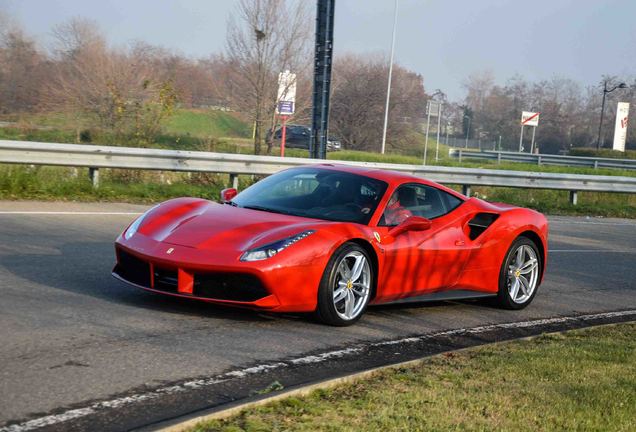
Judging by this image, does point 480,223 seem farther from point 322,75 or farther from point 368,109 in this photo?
point 368,109

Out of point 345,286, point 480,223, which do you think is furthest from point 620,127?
point 345,286

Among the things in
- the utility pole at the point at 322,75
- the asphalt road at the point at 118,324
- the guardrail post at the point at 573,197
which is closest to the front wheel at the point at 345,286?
the asphalt road at the point at 118,324

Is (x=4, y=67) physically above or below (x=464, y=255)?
above

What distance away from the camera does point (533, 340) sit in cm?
690

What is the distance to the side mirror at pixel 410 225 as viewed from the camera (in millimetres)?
7352

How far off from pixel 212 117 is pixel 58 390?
91.7ft

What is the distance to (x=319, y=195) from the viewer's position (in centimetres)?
766

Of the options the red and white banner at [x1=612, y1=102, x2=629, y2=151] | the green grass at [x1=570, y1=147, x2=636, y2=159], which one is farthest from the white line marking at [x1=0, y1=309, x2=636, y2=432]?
the green grass at [x1=570, y1=147, x2=636, y2=159]

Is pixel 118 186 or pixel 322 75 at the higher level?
pixel 322 75

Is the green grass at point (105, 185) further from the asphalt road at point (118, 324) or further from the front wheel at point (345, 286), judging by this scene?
the front wheel at point (345, 286)

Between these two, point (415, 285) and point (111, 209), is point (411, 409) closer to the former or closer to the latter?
point (415, 285)

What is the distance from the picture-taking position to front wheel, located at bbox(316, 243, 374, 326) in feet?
22.1

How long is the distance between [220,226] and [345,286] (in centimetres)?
107

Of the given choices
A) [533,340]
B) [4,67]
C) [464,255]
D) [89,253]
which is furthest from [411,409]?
[4,67]
